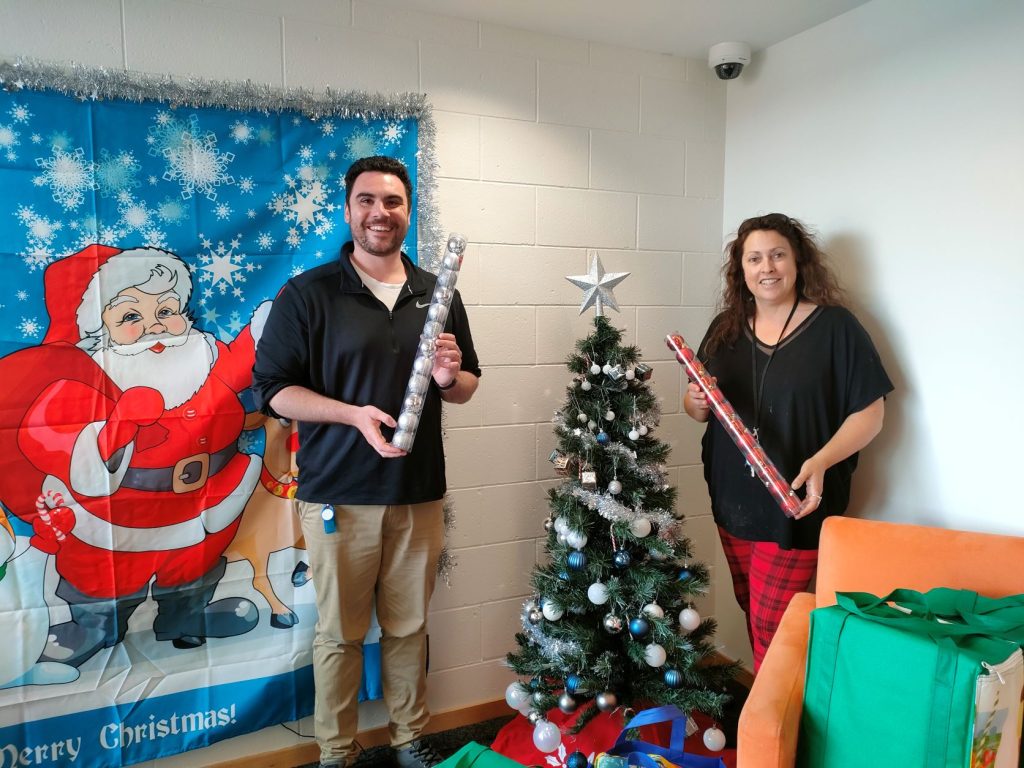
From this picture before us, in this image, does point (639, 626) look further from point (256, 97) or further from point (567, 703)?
point (256, 97)

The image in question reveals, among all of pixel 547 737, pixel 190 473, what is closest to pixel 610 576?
pixel 547 737

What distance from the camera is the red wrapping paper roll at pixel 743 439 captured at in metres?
1.84

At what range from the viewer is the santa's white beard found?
1.95 m

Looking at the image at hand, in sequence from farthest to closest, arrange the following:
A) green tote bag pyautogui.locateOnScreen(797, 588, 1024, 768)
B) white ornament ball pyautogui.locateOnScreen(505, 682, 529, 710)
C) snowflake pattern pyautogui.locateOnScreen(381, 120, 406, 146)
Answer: snowflake pattern pyautogui.locateOnScreen(381, 120, 406, 146)
white ornament ball pyautogui.locateOnScreen(505, 682, 529, 710)
green tote bag pyautogui.locateOnScreen(797, 588, 1024, 768)

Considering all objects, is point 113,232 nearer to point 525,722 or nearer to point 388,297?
point 388,297

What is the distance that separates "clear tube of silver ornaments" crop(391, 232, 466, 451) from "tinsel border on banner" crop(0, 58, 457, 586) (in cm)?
51

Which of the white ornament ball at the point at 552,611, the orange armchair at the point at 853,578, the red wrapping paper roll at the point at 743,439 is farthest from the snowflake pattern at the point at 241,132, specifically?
the orange armchair at the point at 853,578

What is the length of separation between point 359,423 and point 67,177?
3.39ft

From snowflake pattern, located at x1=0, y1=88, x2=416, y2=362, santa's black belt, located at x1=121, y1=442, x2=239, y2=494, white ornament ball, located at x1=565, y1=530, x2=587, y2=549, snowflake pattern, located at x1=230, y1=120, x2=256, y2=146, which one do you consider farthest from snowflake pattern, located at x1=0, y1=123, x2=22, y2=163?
white ornament ball, located at x1=565, y1=530, x2=587, y2=549

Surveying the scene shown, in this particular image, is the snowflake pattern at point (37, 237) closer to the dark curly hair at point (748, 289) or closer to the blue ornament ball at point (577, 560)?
the blue ornament ball at point (577, 560)

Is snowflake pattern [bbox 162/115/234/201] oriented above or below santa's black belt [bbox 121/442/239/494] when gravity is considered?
above

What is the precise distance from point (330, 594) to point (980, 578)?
1647 mm

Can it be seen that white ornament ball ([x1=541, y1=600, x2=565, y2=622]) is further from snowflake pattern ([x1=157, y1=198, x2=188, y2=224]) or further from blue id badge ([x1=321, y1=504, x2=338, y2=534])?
snowflake pattern ([x1=157, y1=198, x2=188, y2=224])

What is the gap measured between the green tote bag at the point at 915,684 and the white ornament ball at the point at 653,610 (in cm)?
52
